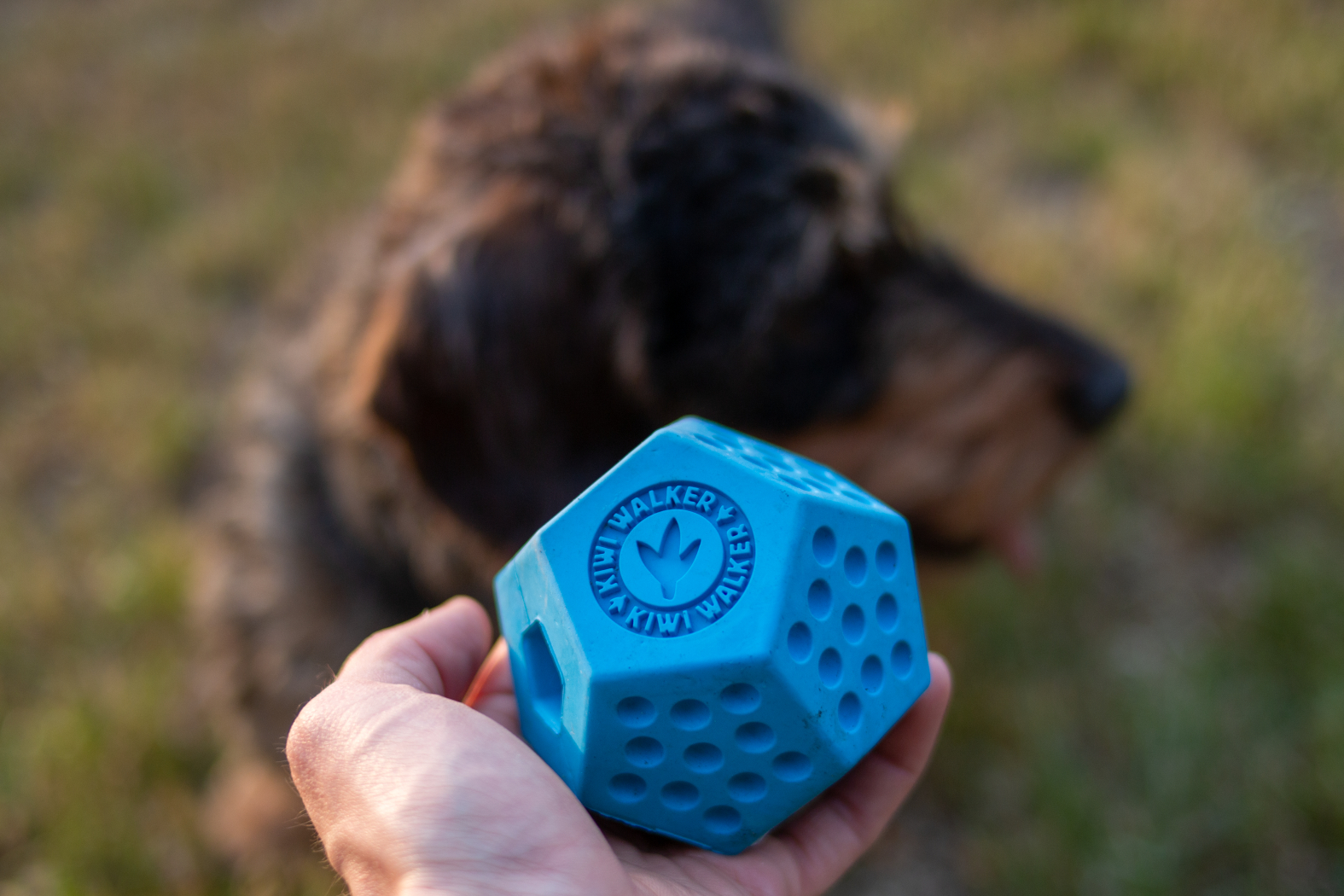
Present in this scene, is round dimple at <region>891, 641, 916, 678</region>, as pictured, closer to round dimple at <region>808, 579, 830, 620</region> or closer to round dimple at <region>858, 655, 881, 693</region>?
round dimple at <region>858, 655, 881, 693</region>

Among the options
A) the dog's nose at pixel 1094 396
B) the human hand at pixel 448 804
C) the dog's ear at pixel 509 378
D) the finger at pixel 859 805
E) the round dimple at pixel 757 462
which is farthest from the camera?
the dog's nose at pixel 1094 396

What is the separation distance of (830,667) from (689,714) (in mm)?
140

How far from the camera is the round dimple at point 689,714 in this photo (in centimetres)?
88

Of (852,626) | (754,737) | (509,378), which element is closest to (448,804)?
(754,737)

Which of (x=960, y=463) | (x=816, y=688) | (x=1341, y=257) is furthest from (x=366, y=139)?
(x=816, y=688)

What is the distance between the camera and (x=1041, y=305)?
2223mm

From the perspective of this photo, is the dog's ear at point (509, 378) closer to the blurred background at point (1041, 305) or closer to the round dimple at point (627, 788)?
the round dimple at point (627, 788)

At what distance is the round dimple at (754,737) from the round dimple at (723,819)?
0.31ft

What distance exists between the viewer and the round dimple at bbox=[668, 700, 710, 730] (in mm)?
875

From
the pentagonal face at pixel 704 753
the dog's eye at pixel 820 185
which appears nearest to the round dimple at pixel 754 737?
the pentagonal face at pixel 704 753

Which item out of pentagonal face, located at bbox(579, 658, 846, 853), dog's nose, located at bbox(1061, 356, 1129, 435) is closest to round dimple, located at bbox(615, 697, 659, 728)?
pentagonal face, located at bbox(579, 658, 846, 853)

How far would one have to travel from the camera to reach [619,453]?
1.66 metres

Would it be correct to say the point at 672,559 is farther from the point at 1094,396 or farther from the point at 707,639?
the point at 1094,396

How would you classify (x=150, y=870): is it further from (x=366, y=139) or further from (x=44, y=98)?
(x=44, y=98)
